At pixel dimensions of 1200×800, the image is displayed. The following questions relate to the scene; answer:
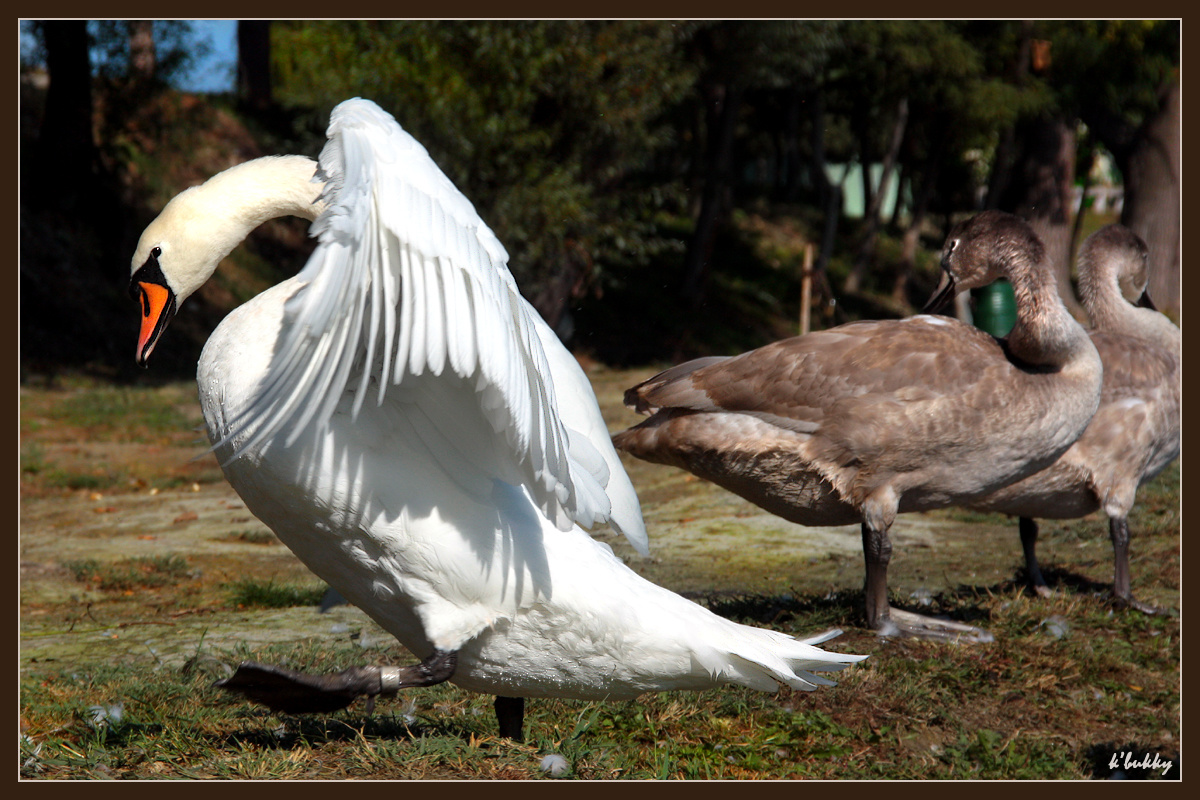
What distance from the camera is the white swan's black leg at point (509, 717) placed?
11.5 ft

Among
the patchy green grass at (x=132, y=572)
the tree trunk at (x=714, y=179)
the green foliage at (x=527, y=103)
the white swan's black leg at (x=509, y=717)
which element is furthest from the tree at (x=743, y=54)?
the white swan's black leg at (x=509, y=717)

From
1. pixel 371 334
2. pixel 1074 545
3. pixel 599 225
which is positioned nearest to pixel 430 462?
pixel 371 334

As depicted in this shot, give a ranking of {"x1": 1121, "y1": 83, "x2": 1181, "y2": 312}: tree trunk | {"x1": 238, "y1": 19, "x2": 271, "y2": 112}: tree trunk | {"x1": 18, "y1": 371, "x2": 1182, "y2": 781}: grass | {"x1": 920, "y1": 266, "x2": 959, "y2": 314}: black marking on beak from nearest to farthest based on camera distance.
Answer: {"x1": 18, "y1": 371, "x2": 1182, "y2": 781}: grass → {"x1": 920, "y1": 266, "x2": 959, "y2": 314}: black marking on beak → {"x1": 1121, "y1": 83, "x2": 1181, "y2": 312}: tree trunk → {"x1": 238, "y1": 19, "x2": 271, "y2": 112}: tree trunk

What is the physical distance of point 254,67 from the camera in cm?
2314

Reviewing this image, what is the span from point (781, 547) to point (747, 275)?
1769 centimetres

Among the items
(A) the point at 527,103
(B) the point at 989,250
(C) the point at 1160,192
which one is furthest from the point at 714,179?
(B) the point at 989,250

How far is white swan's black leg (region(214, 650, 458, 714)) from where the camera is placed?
9.66 feet

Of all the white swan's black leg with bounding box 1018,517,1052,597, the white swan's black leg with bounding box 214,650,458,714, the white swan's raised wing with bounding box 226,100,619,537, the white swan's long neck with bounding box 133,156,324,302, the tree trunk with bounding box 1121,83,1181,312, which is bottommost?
the white swan's black leg with bounding box 1018,517,1052,597

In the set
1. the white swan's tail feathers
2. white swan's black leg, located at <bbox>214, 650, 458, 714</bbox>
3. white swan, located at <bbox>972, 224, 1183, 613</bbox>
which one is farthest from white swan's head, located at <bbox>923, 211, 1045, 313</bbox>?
white swan's black leg, located at <bbox>214, 650, 458, 714</bbox>

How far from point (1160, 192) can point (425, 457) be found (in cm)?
1591

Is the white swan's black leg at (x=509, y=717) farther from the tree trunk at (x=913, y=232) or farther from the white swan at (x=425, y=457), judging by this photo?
the tree trunk at (x=913, y=232)

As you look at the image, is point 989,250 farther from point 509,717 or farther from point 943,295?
point 509,717

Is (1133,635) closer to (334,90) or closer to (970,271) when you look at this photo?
(970,271)

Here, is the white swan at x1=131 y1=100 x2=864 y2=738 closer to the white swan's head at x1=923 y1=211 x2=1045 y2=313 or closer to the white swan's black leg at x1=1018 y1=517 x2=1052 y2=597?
the white swan's head at x1=923 y1=211 x2=1045 y2=313
